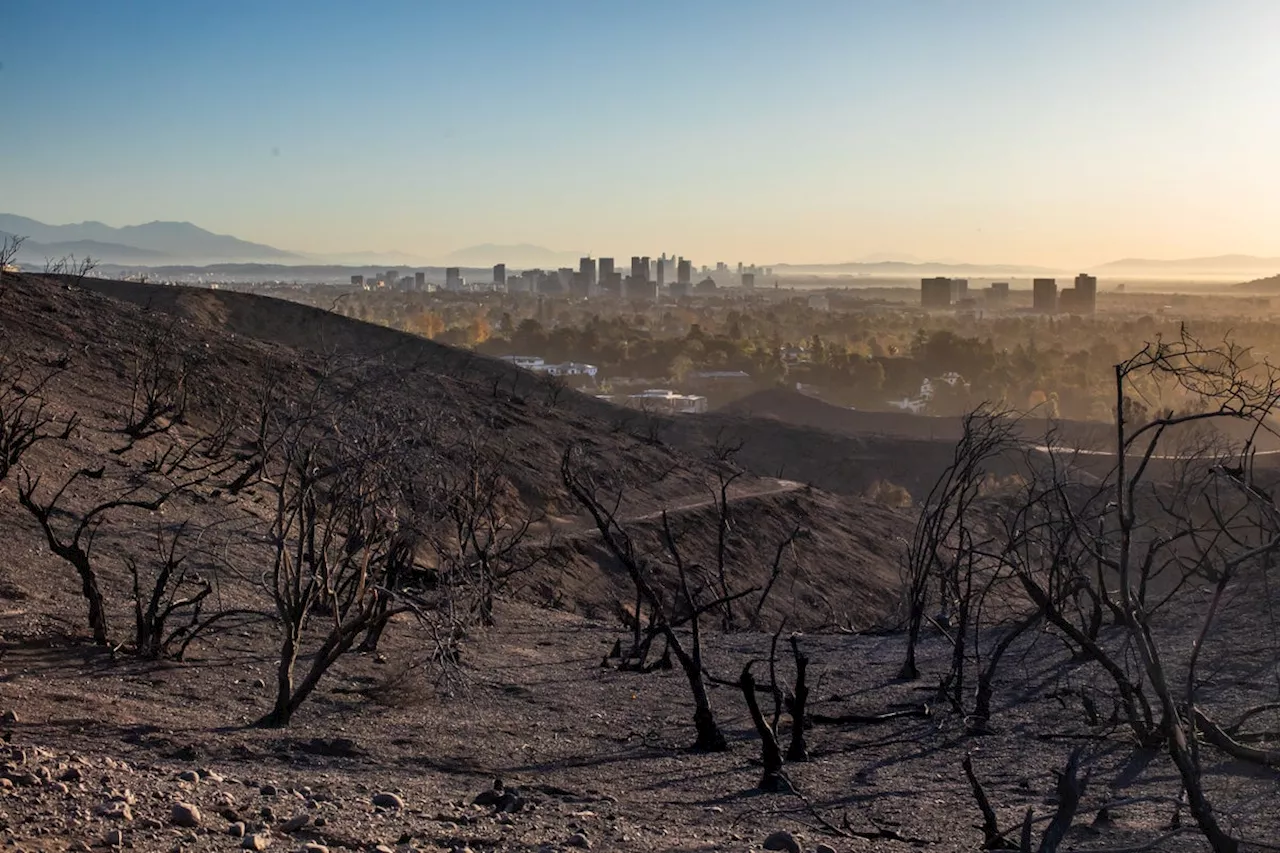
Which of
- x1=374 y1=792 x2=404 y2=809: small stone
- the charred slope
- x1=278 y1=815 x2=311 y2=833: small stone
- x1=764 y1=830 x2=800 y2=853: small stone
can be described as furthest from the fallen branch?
the charred slope

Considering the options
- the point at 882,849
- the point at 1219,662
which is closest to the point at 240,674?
the point at 882,849

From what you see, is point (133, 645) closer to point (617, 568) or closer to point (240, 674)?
point (240, 674)

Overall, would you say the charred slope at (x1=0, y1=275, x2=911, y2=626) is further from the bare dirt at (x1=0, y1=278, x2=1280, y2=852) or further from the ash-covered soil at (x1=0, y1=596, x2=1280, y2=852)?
the ash-covered soil at (x1=0, y1=596, x2=1280, y2=852)

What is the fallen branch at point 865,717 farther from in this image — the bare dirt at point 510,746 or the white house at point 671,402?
the white house at point 671,402

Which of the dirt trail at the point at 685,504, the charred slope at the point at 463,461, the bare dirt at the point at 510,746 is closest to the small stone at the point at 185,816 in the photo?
the bare dirt at the point at 510,746

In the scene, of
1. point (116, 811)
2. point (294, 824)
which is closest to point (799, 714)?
point (294, 824)

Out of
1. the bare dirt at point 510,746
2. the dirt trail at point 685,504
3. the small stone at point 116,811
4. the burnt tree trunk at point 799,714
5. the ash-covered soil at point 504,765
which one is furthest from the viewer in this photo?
the dirt trail at point 685,504
